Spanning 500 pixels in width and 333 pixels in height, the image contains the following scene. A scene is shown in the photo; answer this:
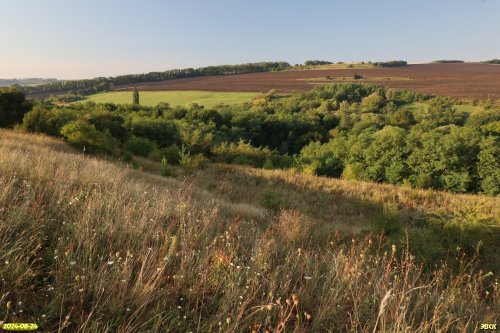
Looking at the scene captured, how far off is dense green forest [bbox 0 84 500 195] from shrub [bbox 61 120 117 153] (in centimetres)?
7

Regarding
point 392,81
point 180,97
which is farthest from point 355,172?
point 392,81

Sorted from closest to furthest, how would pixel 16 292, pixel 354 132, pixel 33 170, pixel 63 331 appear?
pixel 63 331
pixel 16 292
pixel 33 170
pixel 354 132

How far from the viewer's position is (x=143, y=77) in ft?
349

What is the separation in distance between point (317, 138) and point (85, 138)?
46.1m

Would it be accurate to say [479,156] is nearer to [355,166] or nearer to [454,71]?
[355,166]

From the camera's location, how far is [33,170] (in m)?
5.10

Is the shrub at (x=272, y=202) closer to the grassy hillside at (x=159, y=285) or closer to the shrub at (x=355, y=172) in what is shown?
the grassy hillside at (x=159, y=285)

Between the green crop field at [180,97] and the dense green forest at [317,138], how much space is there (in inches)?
467

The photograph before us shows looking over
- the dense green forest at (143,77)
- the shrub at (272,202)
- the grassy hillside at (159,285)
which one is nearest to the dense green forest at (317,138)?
the shrub at (272,202)

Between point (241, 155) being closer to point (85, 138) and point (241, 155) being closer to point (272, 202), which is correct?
point (85, 138)

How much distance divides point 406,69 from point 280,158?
81530mm

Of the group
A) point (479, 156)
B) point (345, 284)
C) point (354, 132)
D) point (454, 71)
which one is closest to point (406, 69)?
point (454, 71)

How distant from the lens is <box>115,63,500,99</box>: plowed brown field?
236 feet

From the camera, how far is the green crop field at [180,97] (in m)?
80.8
